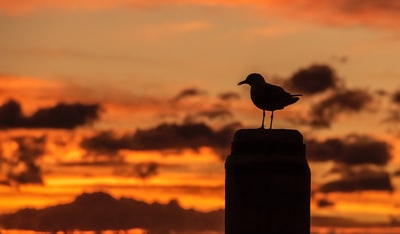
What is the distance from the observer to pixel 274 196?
76.1 meters

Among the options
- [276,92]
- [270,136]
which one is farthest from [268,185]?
[276,92]

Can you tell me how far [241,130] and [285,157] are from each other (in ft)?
6.84

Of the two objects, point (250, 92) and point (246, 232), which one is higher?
point (250, 92)

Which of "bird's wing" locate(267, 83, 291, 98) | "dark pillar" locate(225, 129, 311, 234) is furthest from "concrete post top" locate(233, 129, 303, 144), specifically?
"bird's wing" locate(267, 83, 291, 98)

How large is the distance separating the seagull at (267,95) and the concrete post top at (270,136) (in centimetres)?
90

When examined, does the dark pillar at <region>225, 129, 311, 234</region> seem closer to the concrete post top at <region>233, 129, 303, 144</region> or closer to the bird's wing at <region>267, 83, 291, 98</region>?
the concrete post top at <region>233, 129, 303, 144</region>

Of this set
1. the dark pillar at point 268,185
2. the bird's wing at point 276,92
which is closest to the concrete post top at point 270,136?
the dark pillar at point 268,185

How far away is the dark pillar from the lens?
76.1m

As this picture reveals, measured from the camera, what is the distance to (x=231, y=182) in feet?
253

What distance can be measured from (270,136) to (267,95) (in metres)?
1.61

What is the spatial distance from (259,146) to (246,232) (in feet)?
11.3

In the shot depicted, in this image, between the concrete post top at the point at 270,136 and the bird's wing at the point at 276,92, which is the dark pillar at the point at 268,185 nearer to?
the concrete post top at the point at 270,136

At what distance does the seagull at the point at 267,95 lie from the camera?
7631cm

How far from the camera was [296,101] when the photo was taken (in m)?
76.1
